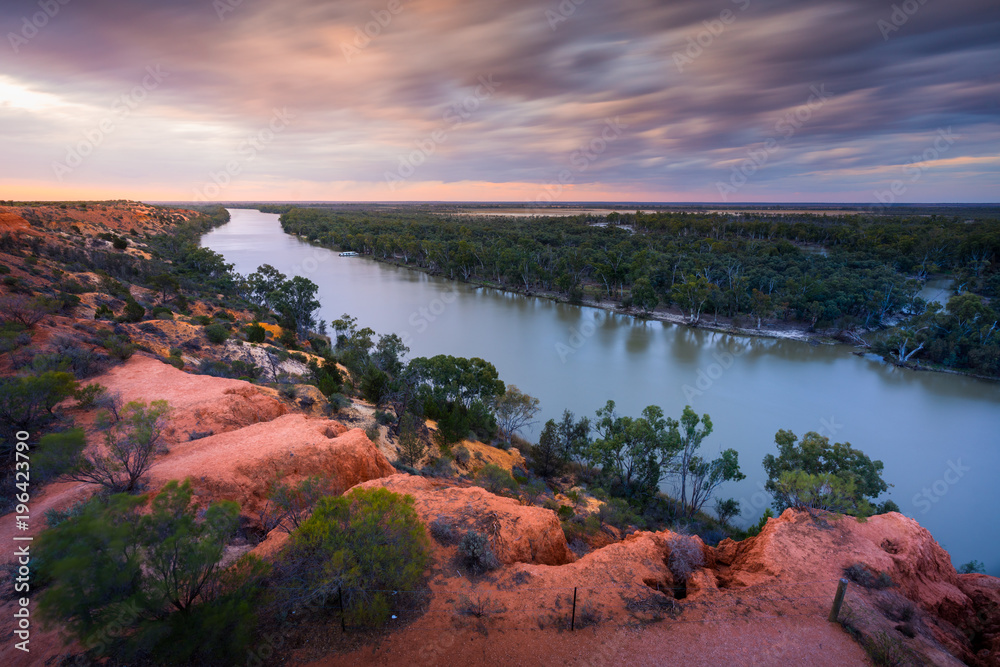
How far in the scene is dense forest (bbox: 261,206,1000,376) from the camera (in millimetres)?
30828

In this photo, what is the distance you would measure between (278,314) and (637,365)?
3252 centimetres

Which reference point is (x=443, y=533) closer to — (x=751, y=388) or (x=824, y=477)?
(x=824, y=477)

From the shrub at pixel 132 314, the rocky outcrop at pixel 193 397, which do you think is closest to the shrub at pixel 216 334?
the shrub at pixel 132 314

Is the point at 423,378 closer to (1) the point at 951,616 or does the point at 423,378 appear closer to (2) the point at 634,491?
(2) the point at 634,491

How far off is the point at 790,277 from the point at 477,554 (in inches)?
1965

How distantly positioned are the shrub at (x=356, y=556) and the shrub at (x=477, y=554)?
1.18 metres

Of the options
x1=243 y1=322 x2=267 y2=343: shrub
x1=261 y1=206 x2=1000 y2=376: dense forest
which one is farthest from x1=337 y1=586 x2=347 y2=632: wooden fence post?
x1=261 y1=206 x2=1000 y2=376: dense forest

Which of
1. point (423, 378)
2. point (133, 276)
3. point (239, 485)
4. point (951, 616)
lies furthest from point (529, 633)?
point (133, 276)

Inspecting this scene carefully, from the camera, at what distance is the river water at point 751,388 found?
17875 millimetres

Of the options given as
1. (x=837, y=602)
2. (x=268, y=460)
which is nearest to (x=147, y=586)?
(x=268, y=460)

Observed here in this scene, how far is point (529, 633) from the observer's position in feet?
23.4

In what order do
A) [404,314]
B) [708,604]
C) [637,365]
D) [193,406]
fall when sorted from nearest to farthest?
[708,604] → [193,406] → [637,365] → [404,314]

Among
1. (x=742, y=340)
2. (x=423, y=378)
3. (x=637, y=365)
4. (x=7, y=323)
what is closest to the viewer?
(x=7, y=323)

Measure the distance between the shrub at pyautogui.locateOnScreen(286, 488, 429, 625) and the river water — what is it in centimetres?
1554
